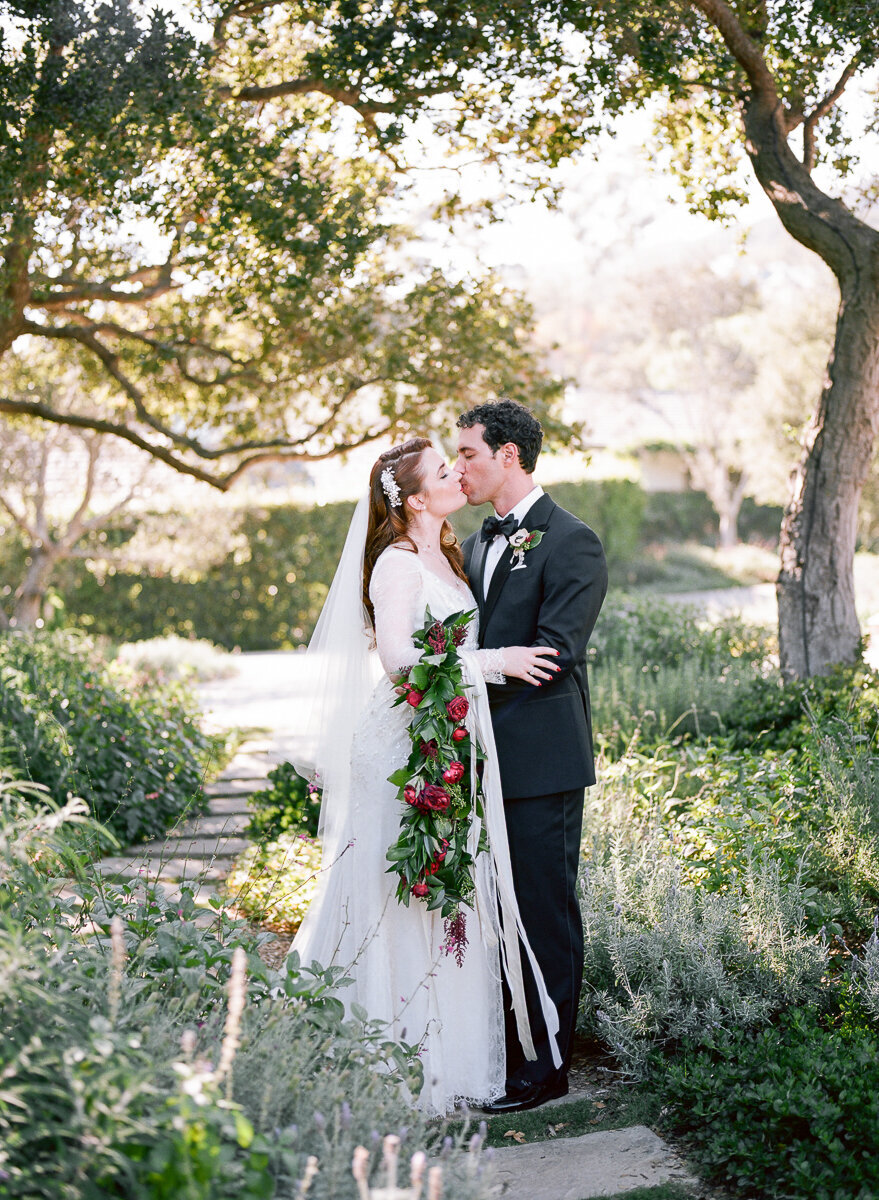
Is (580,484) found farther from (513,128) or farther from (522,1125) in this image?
(522,1125)

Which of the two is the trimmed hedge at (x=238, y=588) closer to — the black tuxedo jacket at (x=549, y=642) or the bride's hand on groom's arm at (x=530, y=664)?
the black tuxedo jacket at (x=549, y=642)

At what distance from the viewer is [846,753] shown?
456 cm

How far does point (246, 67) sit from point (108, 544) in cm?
900

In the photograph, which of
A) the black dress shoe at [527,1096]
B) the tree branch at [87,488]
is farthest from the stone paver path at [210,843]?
the tree branch at [87,488]

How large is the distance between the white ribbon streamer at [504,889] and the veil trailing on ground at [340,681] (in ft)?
1.62

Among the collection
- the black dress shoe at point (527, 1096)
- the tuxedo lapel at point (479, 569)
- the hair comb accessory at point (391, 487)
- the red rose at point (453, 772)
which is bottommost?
the black dress shoe at point (527, 1096)

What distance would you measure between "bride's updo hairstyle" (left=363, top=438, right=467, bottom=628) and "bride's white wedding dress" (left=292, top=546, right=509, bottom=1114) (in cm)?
10

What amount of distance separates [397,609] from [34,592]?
958cm

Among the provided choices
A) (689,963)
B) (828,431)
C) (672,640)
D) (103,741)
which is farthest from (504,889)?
(672,640)

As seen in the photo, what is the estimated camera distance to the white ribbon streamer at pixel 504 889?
11.2 ft

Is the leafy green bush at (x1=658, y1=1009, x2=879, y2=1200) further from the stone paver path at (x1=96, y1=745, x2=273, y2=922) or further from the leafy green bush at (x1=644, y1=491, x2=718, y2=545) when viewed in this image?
the leafy green bush at (x1=644, y1=491, x2=718, y2=545)

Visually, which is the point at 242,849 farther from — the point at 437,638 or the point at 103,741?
the point at 437,638

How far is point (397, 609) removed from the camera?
11.3 feet

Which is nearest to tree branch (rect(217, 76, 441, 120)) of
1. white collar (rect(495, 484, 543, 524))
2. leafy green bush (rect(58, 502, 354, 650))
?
white collar (rect(495, 484, 543, 524))
